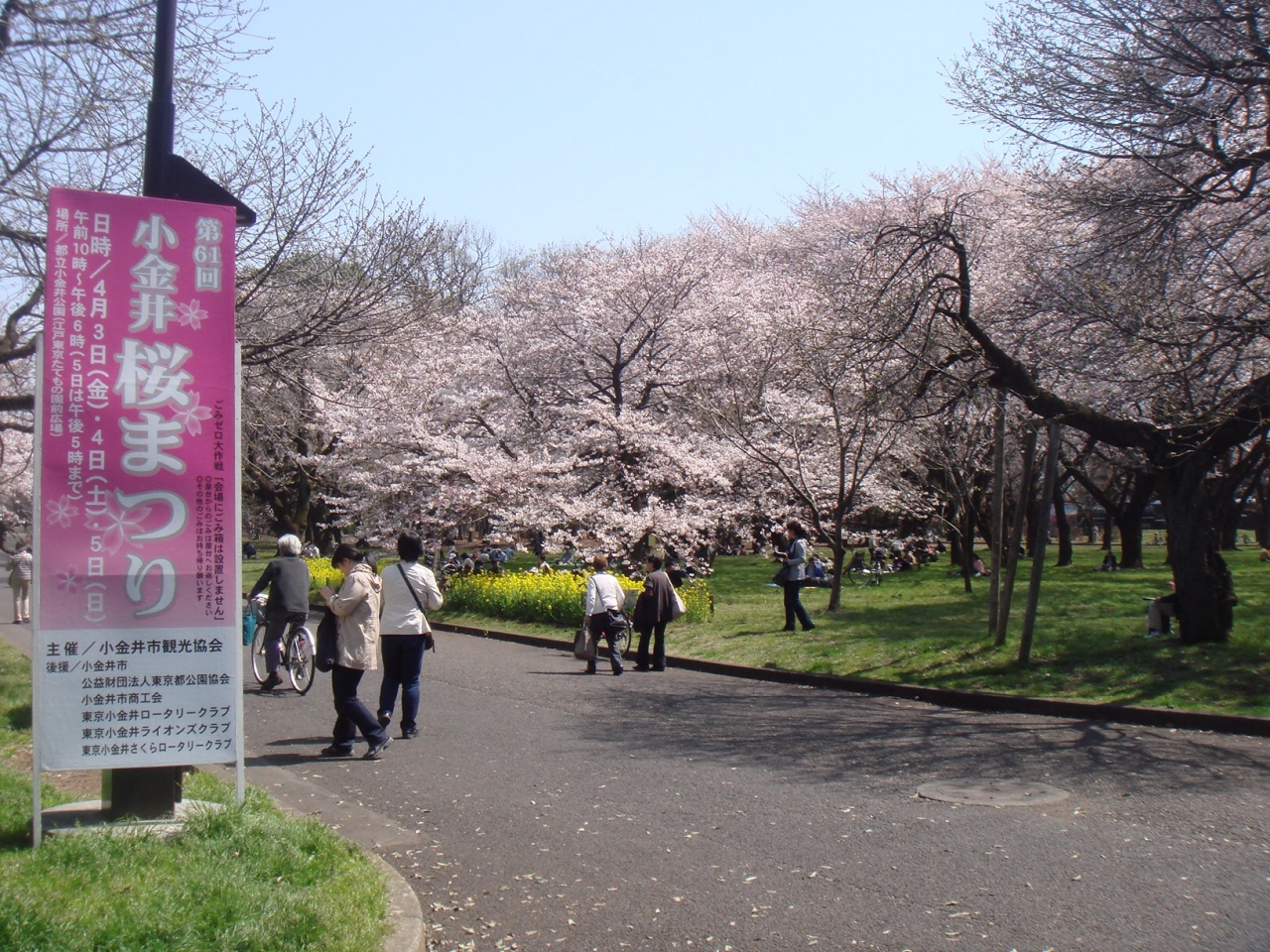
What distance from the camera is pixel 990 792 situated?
7293mm

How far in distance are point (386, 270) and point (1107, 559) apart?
76.1 feet

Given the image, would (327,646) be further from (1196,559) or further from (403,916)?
(1196,559)

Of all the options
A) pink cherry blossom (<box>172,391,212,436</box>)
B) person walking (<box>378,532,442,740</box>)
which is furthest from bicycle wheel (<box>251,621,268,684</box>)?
pink cherry blossom (<box>172,391,212,436</box>)

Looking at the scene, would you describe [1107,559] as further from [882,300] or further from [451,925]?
[451,925]

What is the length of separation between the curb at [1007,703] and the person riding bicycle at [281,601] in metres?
5.20

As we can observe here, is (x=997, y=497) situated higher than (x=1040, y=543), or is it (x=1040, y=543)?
(x=997, y=497)

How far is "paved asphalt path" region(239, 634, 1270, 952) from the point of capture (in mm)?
4887

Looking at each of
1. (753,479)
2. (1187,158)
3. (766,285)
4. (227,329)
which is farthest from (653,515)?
(227,329)

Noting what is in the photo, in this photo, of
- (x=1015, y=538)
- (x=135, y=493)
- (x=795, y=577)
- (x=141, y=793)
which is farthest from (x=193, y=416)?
(x=795, y=577)

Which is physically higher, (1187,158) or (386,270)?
(1187,158)

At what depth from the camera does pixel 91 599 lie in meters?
5.39

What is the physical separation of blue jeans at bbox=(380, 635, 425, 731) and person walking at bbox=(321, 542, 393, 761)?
0.53 feet

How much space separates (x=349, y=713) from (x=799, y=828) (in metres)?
3.86

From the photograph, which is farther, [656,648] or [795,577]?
[795,577]
